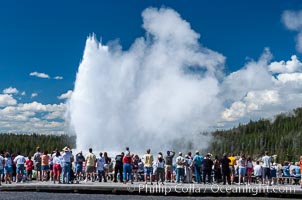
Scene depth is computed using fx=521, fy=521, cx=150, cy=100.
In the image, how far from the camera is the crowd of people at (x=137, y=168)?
84.2ft

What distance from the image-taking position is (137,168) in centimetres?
2777

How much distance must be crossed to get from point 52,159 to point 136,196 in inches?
278

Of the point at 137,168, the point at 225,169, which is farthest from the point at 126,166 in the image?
the point at 225,169

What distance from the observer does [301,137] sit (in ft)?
541

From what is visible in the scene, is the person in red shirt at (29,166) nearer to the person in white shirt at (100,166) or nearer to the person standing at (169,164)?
the person in white shirt at (100,166)

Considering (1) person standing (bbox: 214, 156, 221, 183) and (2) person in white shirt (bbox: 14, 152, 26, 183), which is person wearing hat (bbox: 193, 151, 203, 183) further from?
(2) person in white shirt (bbox: 14, 152, 26, 183)

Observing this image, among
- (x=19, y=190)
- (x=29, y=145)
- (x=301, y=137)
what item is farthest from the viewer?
(x=301, y=137)

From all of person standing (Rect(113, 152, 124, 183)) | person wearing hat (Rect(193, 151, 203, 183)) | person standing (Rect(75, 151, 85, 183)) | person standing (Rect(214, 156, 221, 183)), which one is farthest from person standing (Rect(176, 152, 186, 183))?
person standing (Rect(75, 151, 85, 183))


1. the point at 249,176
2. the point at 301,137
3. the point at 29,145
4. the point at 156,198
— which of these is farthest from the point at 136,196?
the point at 301,137

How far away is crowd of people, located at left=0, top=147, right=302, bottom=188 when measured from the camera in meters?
25.7

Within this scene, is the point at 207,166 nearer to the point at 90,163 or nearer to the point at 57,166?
the point at 90,163

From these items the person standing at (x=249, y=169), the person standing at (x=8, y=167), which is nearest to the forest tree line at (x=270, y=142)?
the person standing at (x=249, y=169)

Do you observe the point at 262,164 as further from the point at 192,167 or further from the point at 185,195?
the point at 185,195

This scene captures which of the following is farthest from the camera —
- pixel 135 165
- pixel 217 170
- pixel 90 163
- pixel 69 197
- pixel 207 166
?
pixel 217 170
